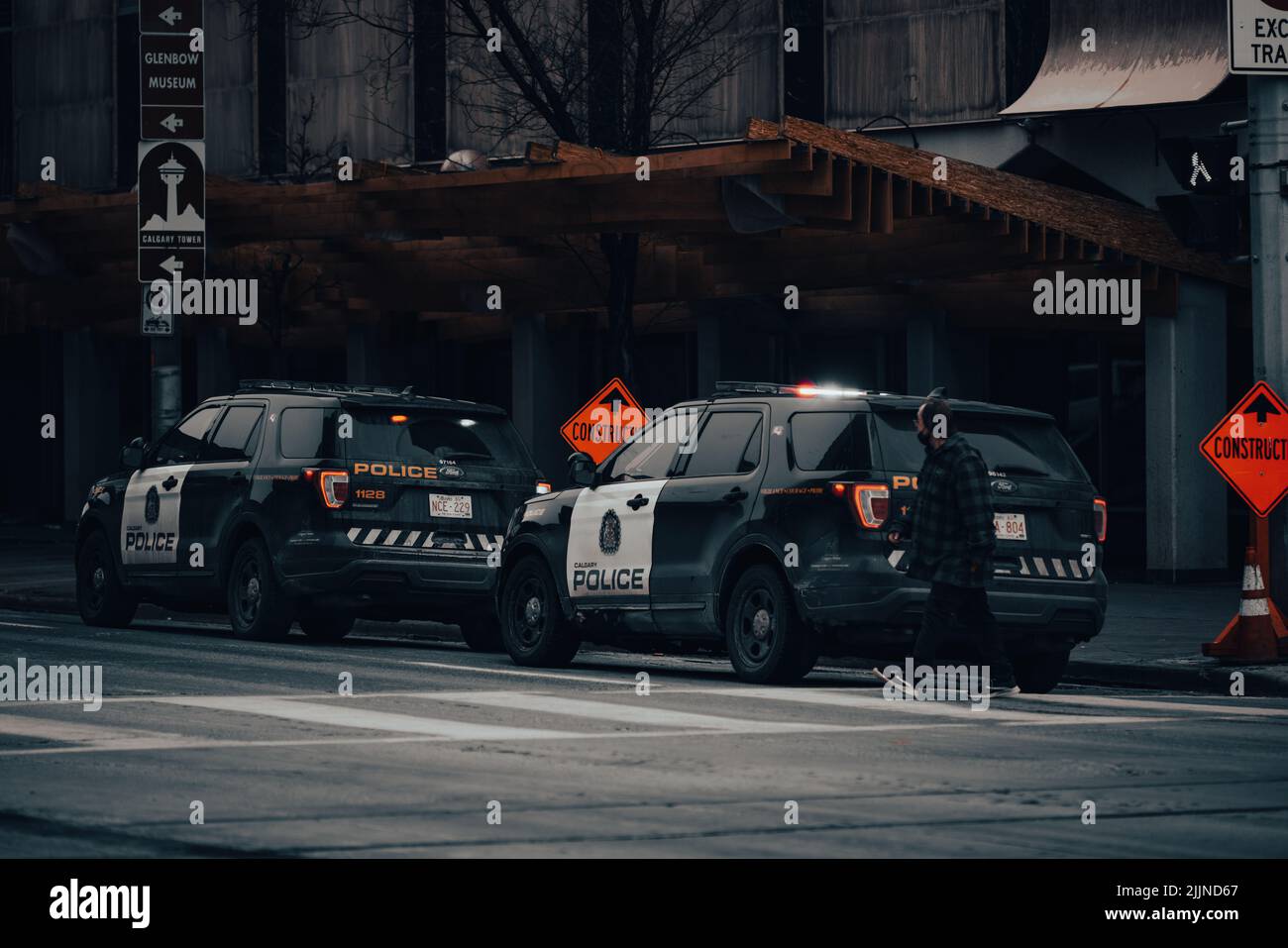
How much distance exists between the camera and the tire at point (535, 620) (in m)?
16.4

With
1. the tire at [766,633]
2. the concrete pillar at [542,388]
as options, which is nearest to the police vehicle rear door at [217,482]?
the tire at [766,633]

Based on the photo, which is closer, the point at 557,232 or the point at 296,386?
the point at 296,386

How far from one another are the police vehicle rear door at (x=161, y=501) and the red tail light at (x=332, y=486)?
1929 mm

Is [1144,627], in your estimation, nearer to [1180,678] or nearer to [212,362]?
[1180,678]

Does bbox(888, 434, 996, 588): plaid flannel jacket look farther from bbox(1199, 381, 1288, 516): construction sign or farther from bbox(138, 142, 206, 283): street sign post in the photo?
bbox(138, 142, 206, 283): street sign post

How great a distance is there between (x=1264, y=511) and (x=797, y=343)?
1544 centimetres

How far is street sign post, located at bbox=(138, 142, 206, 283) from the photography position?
24391 millimetres

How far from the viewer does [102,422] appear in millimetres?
40938

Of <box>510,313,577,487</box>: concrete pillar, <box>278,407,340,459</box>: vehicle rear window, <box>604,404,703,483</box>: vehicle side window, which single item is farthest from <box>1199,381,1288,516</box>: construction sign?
<box>510,313,577,487</box>: concrete pillar

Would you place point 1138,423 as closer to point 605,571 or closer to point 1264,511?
point 1264,511

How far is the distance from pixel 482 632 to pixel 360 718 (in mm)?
6799

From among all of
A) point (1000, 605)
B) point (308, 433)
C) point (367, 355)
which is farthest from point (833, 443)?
point (367, 355)

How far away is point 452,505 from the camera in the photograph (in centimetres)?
1825
